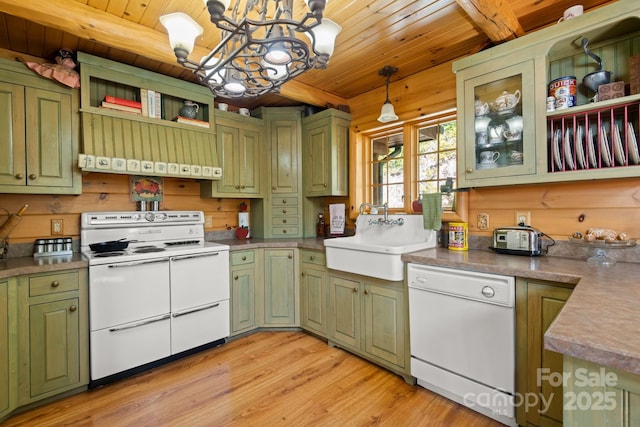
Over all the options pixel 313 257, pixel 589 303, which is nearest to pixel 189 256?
pixel 313 257

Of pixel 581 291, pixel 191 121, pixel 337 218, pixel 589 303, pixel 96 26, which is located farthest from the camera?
pixel 337 218

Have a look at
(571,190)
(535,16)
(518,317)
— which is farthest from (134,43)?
(571,190)

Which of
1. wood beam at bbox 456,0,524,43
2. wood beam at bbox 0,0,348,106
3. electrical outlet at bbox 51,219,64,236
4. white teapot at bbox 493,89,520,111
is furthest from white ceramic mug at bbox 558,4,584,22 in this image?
electrical outlet at bbox 51,219,64,236

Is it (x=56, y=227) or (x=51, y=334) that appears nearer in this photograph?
(x=51, y=334)

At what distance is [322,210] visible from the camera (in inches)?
135

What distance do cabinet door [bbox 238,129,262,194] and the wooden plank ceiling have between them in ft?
2.94

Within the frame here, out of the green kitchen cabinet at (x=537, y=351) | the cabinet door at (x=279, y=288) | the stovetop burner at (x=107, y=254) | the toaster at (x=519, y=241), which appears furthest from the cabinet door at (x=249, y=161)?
the green kitchen cabinet at (x=537, y=351)

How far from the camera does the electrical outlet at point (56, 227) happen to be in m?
2.25

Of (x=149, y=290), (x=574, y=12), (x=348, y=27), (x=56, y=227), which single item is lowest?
(x=149, y=290)

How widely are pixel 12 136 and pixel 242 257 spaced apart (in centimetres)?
177

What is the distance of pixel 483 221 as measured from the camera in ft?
7.26

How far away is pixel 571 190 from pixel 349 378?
1.89 m

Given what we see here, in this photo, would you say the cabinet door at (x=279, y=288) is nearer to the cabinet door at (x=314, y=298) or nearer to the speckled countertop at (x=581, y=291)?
the cabinet door at (x=314, y=298)

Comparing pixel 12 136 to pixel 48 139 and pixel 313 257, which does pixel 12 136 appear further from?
pixel 313 257
